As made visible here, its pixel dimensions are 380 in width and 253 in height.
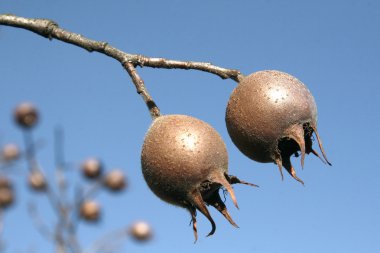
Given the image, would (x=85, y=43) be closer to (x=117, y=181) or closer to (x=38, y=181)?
(x=38, y=181)

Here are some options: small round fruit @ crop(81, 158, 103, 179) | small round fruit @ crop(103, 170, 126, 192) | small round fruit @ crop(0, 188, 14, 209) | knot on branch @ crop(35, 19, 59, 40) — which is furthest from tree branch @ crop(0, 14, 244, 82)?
small round fruit @ crop(103, 170, 126, 192)

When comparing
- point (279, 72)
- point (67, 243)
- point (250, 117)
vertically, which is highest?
point (279, 72)

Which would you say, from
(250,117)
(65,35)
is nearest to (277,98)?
(250,117)

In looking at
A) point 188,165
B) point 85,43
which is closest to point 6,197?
point 85,43

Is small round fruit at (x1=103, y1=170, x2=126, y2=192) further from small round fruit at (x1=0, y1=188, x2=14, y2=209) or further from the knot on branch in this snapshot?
the knot on branch

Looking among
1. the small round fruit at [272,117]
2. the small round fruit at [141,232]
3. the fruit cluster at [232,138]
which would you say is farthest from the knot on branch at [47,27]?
the small round fruit at [141,232]

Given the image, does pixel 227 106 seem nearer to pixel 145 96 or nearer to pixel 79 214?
pixel 145 96
